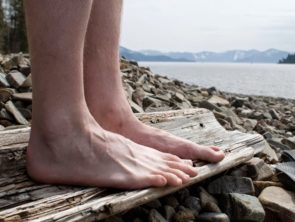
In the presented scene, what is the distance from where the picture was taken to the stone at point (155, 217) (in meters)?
1.80

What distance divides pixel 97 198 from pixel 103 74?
1.97 feet

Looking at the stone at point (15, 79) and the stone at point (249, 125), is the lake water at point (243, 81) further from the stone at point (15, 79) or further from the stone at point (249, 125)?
the stone at point (15, 79)

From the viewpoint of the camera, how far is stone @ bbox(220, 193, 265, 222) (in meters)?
2.07

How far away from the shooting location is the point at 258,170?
249cm

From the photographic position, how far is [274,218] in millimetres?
2197

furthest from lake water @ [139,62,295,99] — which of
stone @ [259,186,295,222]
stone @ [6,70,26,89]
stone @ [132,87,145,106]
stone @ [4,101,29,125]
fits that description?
stone @ [259,186,295,222]

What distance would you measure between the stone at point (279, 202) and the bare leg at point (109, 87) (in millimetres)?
380

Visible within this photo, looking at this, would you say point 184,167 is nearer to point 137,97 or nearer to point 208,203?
point 208,203

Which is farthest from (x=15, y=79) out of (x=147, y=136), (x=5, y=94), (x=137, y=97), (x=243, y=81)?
(x=243, y=81)

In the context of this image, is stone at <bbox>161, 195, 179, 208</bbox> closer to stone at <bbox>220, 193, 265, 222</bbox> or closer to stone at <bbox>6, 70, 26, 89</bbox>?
stone at <bbox>220, 193, 265, 222</bbox>

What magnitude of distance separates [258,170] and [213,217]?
62 cm

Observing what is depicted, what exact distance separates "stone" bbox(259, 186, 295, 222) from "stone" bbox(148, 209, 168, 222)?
602 mm

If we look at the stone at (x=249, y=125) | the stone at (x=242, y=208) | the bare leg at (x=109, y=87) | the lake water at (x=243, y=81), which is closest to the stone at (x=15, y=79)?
the bare leg at (x=109, y=87)

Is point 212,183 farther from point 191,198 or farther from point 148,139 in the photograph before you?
point 148,139
